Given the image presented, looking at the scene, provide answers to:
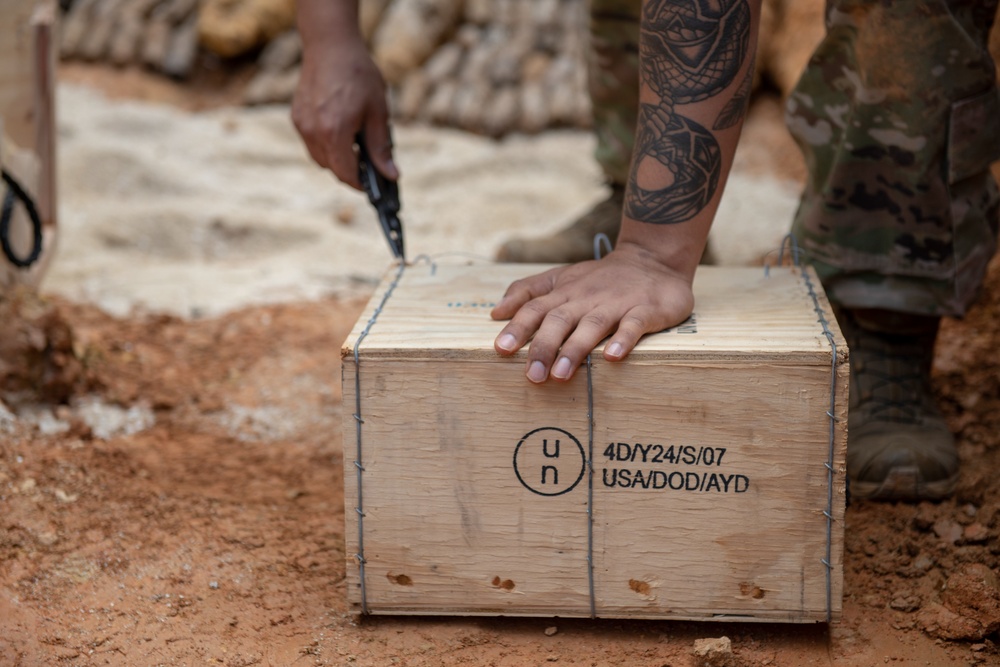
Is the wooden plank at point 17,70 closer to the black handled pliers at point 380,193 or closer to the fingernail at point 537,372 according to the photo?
the black handled pliers at point 380,193

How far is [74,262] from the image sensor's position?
2.98 metres

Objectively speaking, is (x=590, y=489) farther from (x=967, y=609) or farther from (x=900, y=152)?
(x=900, y=152)

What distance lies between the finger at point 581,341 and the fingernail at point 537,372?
0.01 m

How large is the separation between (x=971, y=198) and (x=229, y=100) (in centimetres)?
391

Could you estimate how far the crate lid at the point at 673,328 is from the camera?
1355mm

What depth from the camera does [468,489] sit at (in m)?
1.43

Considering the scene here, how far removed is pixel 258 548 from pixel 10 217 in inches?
36.7

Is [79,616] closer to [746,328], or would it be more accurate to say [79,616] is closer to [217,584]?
[217,584]

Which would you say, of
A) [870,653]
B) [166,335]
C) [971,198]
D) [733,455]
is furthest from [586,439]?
[166,335]

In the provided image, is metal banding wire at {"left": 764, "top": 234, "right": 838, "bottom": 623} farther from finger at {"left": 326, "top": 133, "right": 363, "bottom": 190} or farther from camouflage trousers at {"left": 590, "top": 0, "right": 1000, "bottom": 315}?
finger at {"left": 326, "top": 133, "right": 363, "bottom": 190}

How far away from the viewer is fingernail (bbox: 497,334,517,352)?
4.44 feet

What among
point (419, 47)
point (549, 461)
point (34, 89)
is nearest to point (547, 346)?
point (549, 461)

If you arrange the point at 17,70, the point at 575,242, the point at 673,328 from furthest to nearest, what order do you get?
the point at 17,70 < the point at 575,242 < the point at 673,328

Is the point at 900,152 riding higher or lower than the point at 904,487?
higher
